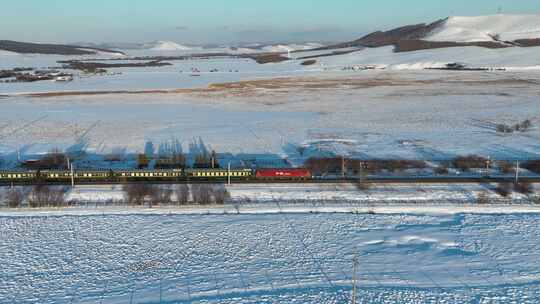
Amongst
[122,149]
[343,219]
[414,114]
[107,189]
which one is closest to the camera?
[343,219]

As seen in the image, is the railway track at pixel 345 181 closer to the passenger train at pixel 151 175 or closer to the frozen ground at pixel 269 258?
the passenger train at pixel 151 175

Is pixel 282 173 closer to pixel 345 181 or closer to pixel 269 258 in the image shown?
pixel 345 181

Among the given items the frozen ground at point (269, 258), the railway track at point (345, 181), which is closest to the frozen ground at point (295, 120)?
the railway track at point (345, 181)

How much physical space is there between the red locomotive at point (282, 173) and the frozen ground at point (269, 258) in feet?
18.7

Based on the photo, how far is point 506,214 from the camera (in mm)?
28391

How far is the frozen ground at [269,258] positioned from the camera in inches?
766

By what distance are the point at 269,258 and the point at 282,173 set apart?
1112 centimetres

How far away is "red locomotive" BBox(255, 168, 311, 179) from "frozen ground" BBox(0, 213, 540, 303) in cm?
570

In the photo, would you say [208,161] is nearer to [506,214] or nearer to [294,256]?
[294,256]

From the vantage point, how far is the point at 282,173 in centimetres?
3334

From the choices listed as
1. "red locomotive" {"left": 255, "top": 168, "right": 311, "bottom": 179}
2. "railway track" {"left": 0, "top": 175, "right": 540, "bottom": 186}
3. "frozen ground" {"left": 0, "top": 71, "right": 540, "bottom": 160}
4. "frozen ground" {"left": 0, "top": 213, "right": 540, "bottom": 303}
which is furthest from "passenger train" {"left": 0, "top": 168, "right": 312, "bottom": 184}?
"frozen ground" {"left": 0, "top": 71, "right": 540, "bottom": 160}

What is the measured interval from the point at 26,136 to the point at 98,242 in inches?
1122

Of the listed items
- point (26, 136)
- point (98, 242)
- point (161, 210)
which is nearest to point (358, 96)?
point (26, 136)

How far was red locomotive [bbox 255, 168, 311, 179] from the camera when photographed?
33344mm
